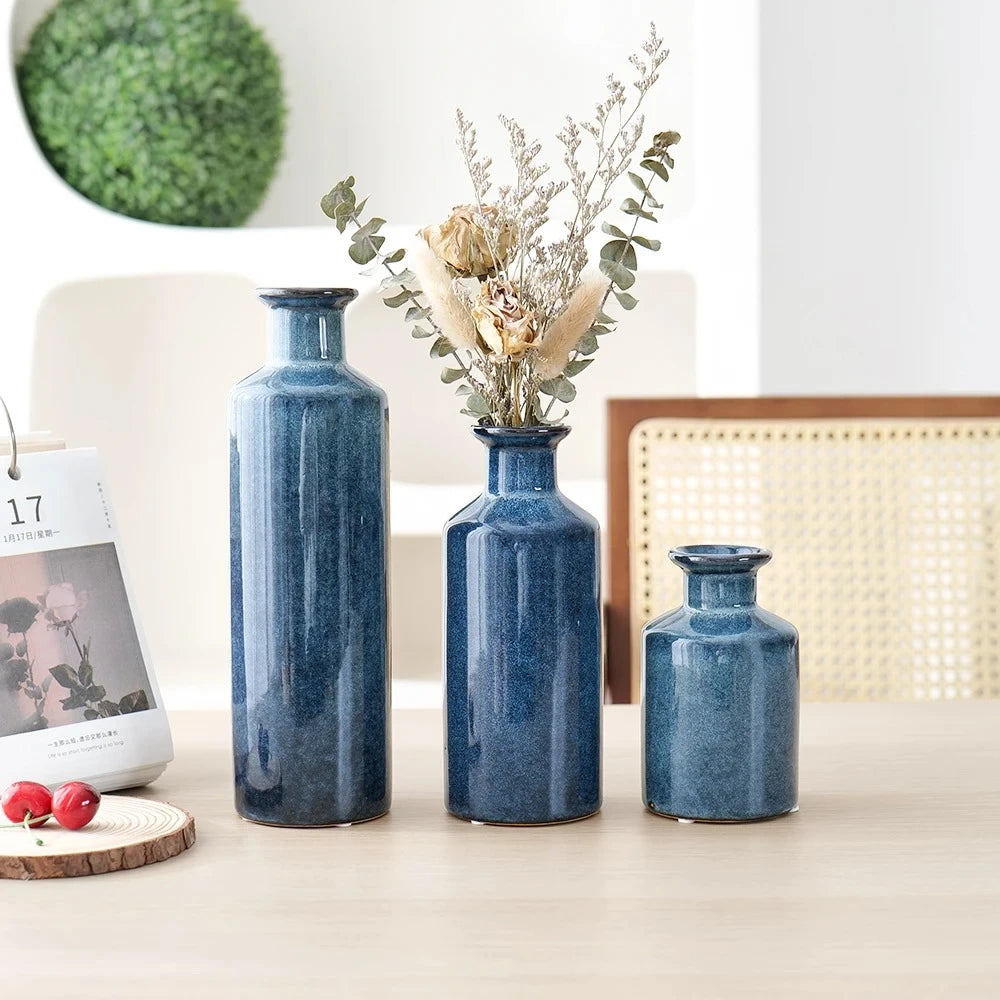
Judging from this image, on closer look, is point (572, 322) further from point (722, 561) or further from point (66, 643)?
point (66, 643)

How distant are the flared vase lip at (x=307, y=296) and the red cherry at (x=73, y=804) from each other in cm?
32

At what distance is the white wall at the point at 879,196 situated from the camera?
2.38 m

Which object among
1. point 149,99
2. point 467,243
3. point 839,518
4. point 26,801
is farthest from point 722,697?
point 149,99

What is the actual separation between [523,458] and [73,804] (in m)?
0.34

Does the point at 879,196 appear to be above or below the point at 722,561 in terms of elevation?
above

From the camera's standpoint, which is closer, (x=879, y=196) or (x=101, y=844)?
(x=101, y=844)

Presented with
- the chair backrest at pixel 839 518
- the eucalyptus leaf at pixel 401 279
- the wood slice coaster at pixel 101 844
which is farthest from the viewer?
the chair backrest at pixel 839 518

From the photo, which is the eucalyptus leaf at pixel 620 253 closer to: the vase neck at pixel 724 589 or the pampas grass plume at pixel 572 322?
the pampas grass plume at pixel 572 322

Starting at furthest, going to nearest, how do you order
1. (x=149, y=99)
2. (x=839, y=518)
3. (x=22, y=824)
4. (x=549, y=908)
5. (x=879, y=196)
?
(x=879, y=196) → (x=149, y=99) → (x=839, y=518) → (x=22, y=824) → (x=549, y=908)

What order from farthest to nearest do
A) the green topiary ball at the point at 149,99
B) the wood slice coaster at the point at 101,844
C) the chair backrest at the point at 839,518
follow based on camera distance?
the green topiary ball at the point at 149,99, the chair backrest at the point at 839,518, the wood slice coaster at the point at 101,844

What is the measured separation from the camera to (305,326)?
0.92 meters

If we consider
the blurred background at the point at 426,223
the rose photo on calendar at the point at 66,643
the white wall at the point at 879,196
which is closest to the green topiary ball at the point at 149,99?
the blurred background at the point at 426,223

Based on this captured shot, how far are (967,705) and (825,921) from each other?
602 mm

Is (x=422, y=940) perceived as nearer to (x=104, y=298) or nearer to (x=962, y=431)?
(x=962, y=431)
